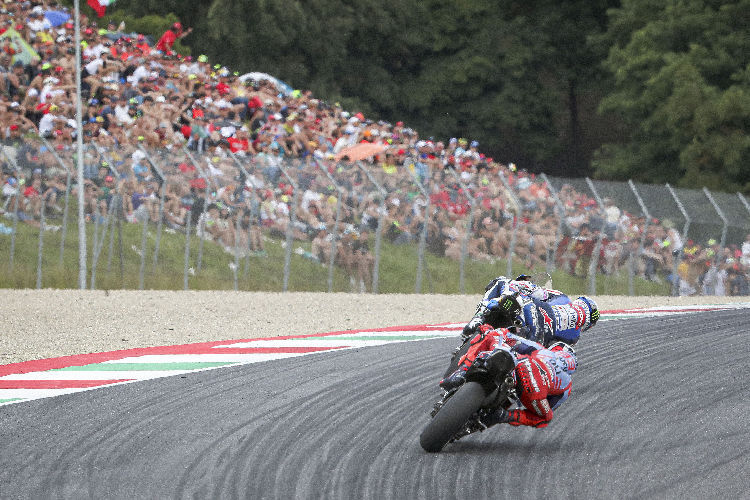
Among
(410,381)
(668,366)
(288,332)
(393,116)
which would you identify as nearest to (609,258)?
(288,332)

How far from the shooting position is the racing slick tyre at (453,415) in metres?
7.33

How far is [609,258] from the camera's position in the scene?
21.6 metres

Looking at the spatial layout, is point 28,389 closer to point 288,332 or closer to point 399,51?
point 288,332

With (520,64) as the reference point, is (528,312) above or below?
below

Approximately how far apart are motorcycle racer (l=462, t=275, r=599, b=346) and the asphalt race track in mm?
642

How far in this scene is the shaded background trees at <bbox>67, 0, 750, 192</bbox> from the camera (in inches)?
1471

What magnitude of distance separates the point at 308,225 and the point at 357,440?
1129cm

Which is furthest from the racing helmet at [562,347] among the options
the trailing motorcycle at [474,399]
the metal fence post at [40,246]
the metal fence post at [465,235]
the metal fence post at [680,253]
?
the metal fence post at [680,253]

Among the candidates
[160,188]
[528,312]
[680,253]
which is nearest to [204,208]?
[160,188]

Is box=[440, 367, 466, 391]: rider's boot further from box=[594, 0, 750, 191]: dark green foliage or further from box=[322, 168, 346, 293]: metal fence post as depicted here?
box=[594, 0, 750, 191]: dark green foliage

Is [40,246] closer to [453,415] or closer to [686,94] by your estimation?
[453,415]

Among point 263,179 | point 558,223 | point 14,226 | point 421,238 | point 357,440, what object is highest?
point 263,179

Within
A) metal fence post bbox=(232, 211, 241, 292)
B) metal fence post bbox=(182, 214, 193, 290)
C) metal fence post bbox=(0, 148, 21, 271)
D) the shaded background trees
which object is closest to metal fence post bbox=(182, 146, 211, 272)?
metal fence post bbox=(182, 214, 193, 290)

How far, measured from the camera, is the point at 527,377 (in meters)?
7.76
